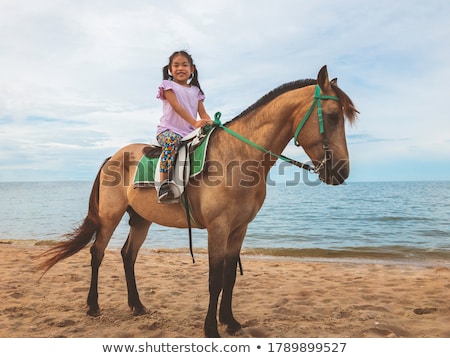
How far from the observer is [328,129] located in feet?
9.66

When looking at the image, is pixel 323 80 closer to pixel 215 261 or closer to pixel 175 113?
pixel 175 113

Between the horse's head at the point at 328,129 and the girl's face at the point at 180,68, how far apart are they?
1394mm

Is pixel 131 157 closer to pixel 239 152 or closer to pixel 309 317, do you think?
pixel 239 152

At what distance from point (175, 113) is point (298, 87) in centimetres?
131

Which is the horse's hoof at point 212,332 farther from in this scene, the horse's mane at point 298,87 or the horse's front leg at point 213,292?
the horse's mane at point 298,87

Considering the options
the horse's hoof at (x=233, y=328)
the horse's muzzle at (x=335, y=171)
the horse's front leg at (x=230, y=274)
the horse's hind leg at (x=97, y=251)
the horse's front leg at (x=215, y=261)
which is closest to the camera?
the horse's muzzle at (x=335, y=171)

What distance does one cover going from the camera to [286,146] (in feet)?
10.8

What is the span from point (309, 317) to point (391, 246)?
26.5 ft

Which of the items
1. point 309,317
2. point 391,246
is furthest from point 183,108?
point 391,246

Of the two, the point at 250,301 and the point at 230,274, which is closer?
the point at 230,274

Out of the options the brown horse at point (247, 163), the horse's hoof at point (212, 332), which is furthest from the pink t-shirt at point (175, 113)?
the horse's hoof at point (212, 332)

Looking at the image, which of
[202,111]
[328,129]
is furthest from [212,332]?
[202,111]

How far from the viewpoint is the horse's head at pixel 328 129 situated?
9.58 ft

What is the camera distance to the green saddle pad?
3.33 metres
